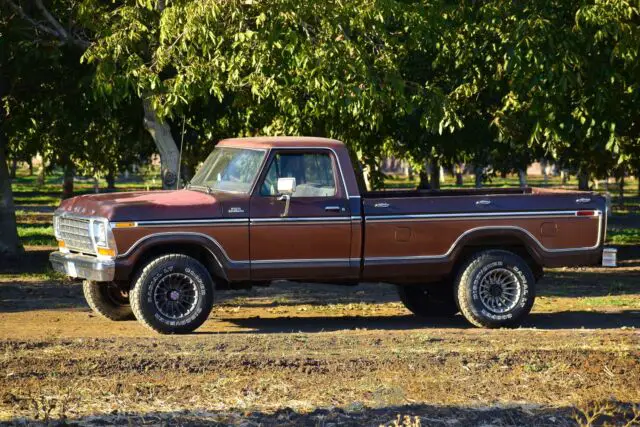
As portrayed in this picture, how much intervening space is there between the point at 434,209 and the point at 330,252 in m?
1.22

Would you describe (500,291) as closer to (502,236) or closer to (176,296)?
(502,236)

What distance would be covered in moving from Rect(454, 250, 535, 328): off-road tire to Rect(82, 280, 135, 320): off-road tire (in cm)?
373

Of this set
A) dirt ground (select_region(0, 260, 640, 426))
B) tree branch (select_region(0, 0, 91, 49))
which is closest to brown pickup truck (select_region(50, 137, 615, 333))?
dirt ground (select_region(0, 260, 640, 426))

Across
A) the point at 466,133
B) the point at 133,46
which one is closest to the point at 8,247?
the point at 133,46

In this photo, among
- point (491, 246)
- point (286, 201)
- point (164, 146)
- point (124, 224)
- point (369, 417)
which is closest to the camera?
point (369, 417)

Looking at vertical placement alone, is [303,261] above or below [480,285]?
above

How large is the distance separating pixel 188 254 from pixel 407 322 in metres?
3.03

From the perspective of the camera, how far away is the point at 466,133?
21578mm

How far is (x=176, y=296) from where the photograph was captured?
12078 mm

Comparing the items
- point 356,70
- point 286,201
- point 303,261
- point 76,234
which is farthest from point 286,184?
point 356,70

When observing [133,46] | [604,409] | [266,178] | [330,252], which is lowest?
[604,409]

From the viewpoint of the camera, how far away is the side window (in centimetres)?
1249

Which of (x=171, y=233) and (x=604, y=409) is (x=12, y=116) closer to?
(x=171, y=233)

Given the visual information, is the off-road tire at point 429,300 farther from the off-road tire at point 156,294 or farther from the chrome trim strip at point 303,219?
the off-road tire at point 156,294
